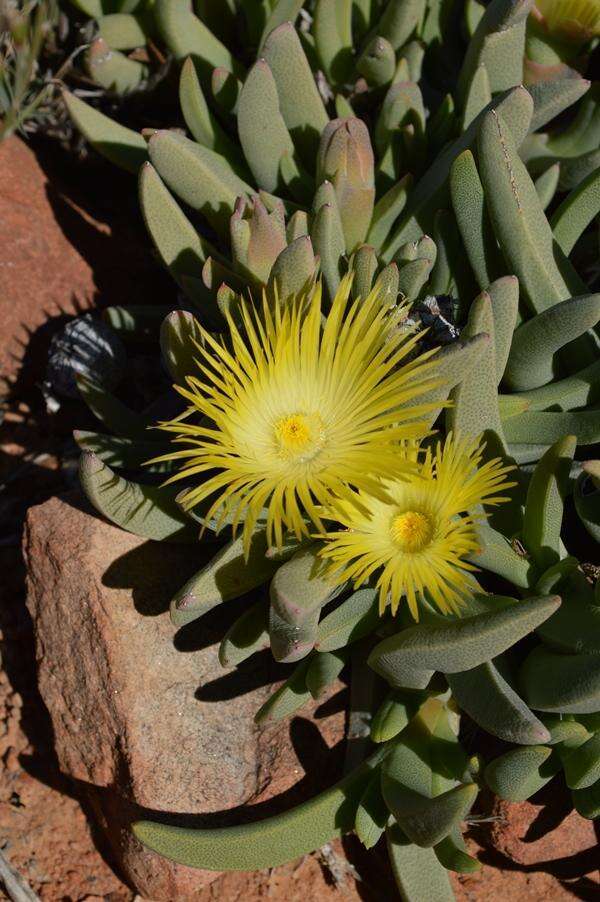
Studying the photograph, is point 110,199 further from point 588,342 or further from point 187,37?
point 588,342

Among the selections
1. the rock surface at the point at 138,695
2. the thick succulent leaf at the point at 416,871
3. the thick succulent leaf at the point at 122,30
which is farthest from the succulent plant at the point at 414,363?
the thick succulent leaf at the point at 122,30

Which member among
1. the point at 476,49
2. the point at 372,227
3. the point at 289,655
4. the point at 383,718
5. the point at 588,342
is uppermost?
the point at 476,49

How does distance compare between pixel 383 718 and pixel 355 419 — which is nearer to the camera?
pixel 355 419

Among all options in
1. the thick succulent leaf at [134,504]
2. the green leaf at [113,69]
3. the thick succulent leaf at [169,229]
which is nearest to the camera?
the thick succulent leaf at [134,504]

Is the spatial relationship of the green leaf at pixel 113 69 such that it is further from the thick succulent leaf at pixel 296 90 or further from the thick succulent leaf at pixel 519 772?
the thick succulent leaf at pixel 519 772

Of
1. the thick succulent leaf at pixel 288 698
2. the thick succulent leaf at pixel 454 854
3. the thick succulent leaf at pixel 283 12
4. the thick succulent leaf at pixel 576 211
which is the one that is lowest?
the thick succulent leaf at pixel 454 854

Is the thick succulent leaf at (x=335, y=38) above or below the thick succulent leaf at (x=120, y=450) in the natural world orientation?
above

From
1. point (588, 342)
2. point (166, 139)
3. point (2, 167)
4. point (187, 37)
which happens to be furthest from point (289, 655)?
point (2, 167)
